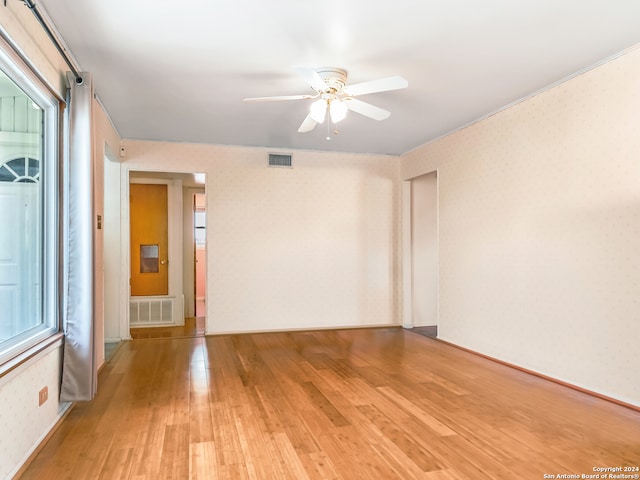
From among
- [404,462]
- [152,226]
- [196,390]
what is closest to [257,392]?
[196,390]

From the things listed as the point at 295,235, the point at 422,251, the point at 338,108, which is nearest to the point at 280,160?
the point at 295,235

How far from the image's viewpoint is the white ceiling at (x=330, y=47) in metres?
2.54

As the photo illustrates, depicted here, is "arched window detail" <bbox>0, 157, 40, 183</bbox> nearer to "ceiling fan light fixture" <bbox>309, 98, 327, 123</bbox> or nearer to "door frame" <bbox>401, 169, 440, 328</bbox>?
"ceiling fan light fixture" <bbox>309, 98, 327, 123</bbox>

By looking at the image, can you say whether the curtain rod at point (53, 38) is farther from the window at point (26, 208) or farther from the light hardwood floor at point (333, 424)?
the light hardwood floor at point (333, 424)

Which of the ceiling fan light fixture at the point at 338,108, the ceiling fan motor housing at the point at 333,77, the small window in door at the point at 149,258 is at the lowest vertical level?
the small window in door at the point at 149,258

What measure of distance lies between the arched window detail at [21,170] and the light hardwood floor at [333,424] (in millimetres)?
1591

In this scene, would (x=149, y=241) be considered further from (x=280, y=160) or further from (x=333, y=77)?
(x=333, y=77)

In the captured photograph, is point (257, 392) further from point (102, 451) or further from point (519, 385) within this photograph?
point (519, 385)

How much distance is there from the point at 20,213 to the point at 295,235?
3720mm

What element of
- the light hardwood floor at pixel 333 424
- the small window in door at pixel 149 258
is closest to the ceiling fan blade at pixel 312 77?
the light hardwood floor at pixel 333 424

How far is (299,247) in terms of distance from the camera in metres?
6.07

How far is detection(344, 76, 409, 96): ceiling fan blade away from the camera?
2.90 meters

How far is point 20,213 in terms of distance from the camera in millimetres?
2662

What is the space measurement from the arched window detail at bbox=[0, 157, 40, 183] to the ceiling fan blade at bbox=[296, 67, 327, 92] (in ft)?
5.96
